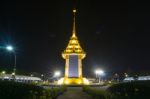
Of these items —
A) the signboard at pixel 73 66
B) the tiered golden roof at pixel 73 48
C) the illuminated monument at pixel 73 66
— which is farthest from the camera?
the tiered golden roof at pixel 73 48

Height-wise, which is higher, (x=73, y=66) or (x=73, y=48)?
(x=73, y=48)

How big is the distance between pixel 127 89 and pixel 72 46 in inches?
3008

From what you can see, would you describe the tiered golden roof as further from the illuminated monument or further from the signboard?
the signboard

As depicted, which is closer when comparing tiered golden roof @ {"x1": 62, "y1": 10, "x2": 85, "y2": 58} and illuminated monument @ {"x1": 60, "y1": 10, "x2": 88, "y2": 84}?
illuminated monument @ {"x1": 60, "y1": 10, "x2": 88, "y2": 84}

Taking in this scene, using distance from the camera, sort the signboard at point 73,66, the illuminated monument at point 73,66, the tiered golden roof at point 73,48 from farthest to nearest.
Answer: the tiered golden roof at point 73,48
the signboard at point 73,66
the illuminated monument at point 73,66

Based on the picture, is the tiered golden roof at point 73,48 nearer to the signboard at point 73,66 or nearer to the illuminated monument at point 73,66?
the illuminated monument at point 73,66

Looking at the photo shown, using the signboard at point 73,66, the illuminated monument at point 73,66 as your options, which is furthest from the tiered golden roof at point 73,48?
the signboard at point 73,66

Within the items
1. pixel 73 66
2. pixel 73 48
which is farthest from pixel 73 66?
pixel 73 48

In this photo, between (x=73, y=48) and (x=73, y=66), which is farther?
(x=73, y=48)

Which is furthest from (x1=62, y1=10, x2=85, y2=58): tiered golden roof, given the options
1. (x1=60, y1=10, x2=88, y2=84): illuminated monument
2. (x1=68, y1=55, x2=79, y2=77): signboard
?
(x1=68, y1=55, x2=79, y2=77): signboard

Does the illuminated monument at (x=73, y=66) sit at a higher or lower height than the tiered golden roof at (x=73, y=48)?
lower

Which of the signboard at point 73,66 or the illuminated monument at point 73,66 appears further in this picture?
the signboard at point 73,66

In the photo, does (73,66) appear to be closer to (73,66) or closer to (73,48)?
(73,66)

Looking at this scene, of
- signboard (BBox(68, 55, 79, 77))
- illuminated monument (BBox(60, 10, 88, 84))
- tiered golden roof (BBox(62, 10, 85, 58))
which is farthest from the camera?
tiered golden roof (BBox(62, 10, 85, 58))
